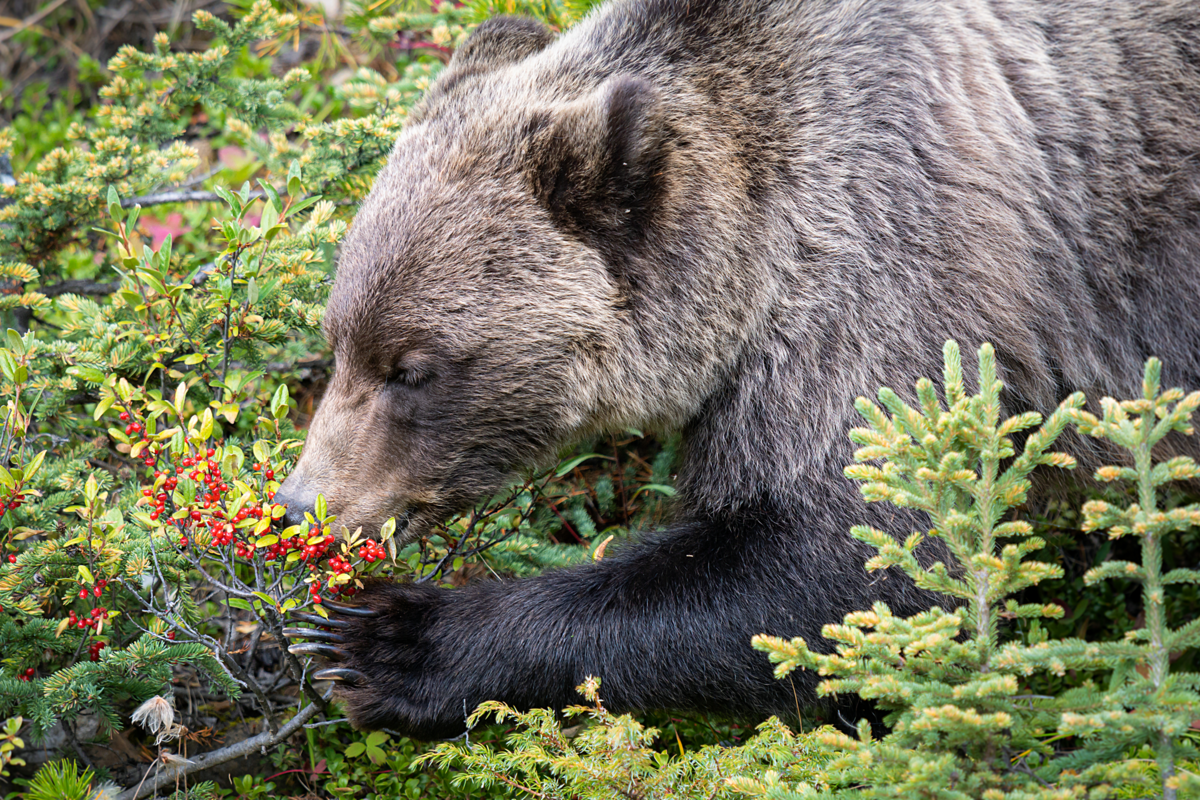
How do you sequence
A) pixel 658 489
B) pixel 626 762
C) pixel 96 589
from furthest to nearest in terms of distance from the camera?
pixel 658 489, pixel 96 589, pixel 626 762

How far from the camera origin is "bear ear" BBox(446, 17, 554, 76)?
13.0 feet

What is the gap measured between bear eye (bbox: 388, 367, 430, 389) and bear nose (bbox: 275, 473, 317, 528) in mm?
481

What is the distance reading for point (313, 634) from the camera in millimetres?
3244

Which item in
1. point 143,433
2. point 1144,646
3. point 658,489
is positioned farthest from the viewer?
point 658,489

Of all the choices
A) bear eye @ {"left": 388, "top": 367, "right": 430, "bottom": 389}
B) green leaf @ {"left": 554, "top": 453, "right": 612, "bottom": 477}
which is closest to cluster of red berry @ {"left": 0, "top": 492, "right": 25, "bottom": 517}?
bear eye @ {"left": 388, "top": 367, "right": 430, "bottom": 389}

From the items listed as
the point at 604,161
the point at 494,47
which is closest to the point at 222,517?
the point at 604,161

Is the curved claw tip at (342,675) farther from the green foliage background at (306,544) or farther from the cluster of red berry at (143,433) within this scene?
the cluster of red berry at (143,433)

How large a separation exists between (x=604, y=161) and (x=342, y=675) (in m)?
2.03

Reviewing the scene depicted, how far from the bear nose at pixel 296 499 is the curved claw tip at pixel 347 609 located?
32cm

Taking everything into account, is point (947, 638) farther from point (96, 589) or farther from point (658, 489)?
point (96, 589)

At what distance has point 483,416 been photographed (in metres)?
3.46

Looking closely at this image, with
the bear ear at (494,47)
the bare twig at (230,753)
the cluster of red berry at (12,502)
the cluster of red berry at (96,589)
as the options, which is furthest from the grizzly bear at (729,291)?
the cluster of red berry at (12,502)

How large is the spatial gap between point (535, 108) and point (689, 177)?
638mm

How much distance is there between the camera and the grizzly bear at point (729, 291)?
3.29 m
